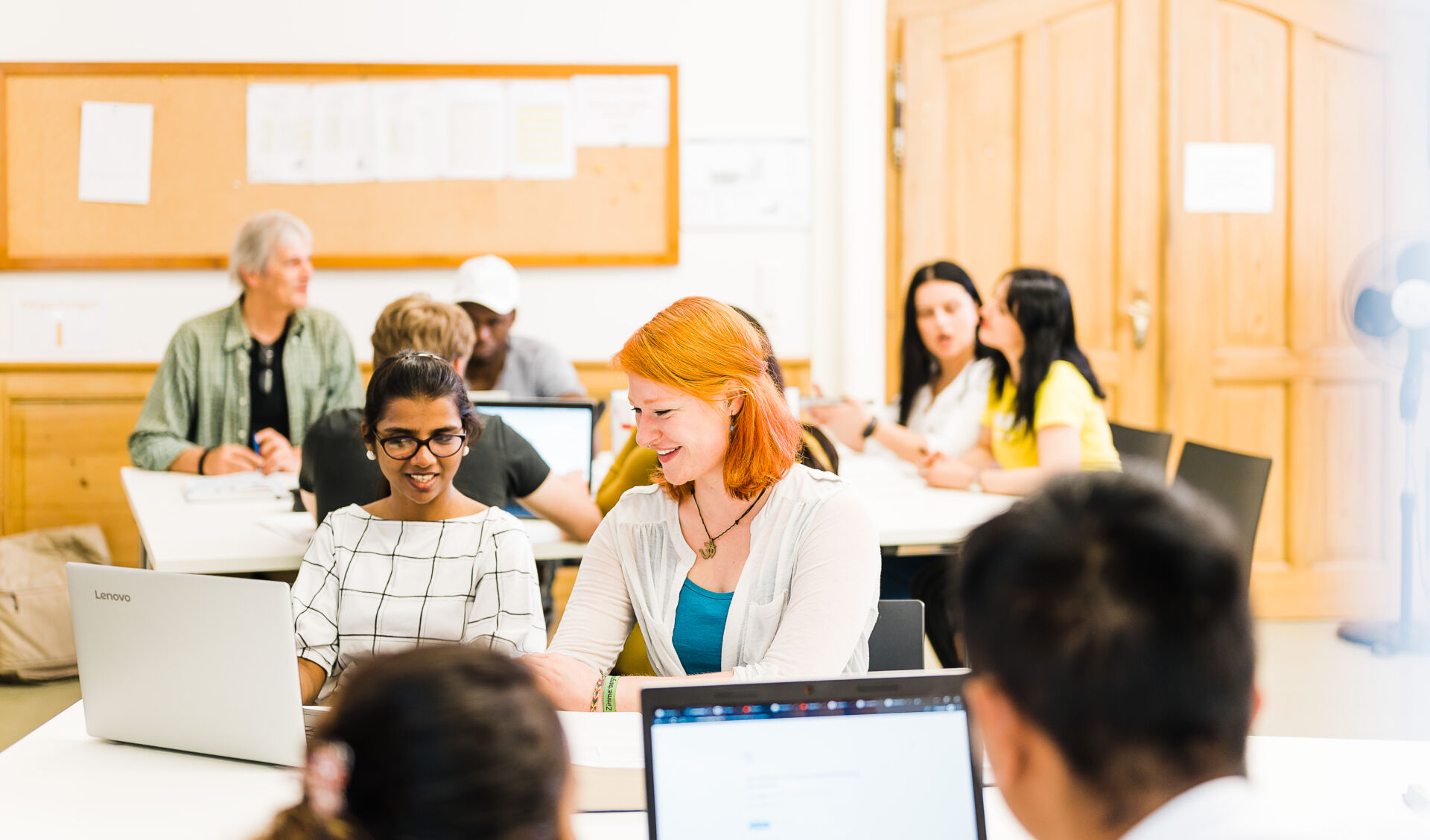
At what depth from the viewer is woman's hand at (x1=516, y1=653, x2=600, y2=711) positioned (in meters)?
1.46

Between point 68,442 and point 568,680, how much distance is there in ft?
11.6

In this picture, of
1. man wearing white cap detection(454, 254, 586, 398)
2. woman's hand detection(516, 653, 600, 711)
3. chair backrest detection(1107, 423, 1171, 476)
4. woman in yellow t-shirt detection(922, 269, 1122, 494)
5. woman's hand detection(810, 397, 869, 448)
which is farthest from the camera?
man wearing white cap detection(454, 254, 586, 398)

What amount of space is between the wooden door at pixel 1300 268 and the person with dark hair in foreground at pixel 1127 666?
4.01 meters

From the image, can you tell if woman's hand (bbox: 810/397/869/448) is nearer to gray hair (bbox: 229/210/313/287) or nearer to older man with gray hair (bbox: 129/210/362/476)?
older man with gray hair (bbox: 129/210/362/476)

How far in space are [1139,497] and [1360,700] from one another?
3.39 metres

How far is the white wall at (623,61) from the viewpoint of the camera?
418 centimetres

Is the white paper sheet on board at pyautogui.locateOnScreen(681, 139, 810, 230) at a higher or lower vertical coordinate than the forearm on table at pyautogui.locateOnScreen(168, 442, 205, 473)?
higher

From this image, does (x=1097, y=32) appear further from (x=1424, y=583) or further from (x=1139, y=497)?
(x=1139, y=497)

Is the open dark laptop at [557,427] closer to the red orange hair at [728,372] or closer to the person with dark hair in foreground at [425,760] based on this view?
the red orange hair at [728,372]

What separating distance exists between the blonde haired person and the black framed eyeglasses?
0.70 feet

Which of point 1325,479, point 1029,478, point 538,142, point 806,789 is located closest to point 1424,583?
point 1325,479

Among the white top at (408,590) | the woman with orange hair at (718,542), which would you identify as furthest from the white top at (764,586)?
the white top at (408,590)

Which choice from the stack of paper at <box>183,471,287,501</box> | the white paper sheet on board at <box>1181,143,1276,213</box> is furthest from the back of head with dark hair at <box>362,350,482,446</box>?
the white paper sheet on board at <box>1181,143,1276,213</box>

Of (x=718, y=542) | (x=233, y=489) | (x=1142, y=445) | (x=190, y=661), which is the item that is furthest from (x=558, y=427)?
(x=1142, y=445)
